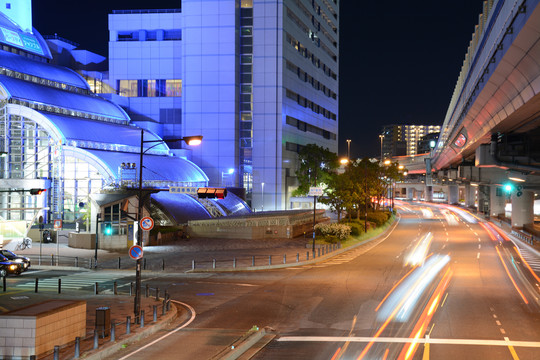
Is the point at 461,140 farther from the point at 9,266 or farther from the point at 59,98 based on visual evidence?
the point at 59,98

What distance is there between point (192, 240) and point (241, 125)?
39.8 metres

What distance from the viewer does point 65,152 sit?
5841 cm

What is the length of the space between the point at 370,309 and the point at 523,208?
50797 millimetres

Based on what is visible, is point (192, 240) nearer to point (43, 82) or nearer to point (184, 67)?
point (43, 82)

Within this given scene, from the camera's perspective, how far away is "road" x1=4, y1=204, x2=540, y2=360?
52.5ft

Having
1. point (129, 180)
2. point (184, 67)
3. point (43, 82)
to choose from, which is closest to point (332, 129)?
point (184, 67)

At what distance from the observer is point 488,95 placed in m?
27.3

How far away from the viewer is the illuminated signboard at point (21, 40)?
74375 mm

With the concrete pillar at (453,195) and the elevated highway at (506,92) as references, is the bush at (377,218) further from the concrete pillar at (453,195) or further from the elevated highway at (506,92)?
the concrete pillar at (453,195)

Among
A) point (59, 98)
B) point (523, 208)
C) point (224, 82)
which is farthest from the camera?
point (224, 82)

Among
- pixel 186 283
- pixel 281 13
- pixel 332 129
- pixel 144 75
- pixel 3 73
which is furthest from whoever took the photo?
pixel 332 129

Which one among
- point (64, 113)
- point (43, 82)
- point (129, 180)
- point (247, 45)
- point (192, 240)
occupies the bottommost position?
point (192, 240)

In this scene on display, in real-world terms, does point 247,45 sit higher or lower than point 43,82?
higher

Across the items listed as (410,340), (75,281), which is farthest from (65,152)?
(410,340)
